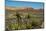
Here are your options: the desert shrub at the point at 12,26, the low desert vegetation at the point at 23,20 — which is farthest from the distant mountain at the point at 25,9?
the desert shrub at the point at 12,26

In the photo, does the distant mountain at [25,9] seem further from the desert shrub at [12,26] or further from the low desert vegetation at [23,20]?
the desert shrub at [12,26]

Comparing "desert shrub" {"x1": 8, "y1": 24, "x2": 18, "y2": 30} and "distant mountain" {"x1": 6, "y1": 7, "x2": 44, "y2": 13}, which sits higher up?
"distant mountain" {"x1": 6, "y1": 7, "x2": 44, "y2": 13}

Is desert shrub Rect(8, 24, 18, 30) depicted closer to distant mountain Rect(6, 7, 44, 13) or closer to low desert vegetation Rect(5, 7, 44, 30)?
low desert vegetation Rect(5, 7, 44, 30)

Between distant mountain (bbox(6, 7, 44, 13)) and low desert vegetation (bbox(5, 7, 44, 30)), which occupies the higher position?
distant mountain (bbox(6, 7, 44, 13))

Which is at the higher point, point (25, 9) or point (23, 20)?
point (25, 9)

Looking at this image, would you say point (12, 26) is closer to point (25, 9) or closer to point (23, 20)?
point (23, 20)

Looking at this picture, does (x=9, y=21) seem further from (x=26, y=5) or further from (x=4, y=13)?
(x=26, y=5)

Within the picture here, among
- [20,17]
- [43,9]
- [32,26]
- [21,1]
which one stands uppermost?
[21,1]

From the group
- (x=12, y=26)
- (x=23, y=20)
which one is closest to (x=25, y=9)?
(x=23, y=20)

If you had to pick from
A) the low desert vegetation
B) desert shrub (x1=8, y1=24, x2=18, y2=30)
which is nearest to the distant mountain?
the low desert vegetation

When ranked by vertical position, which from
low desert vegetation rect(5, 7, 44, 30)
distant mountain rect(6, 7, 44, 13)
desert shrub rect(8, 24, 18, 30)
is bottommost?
desert shrub rect(8, 24, 18, 30)
